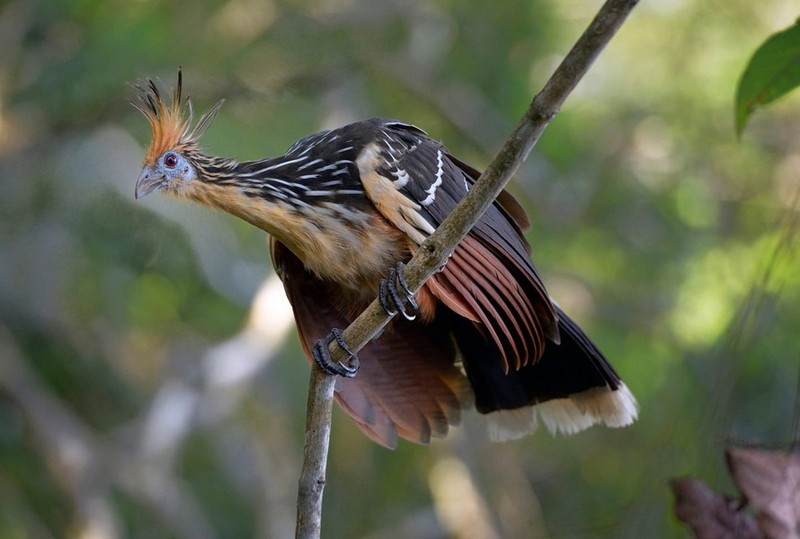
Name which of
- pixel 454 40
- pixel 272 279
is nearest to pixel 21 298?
pixel 272 279

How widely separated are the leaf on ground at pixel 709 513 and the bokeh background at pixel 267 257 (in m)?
3.27

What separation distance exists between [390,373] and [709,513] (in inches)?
54.3

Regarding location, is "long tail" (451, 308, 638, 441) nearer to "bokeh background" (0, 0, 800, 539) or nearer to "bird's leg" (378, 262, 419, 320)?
"bird's leg" (378, 262, 419, 320)

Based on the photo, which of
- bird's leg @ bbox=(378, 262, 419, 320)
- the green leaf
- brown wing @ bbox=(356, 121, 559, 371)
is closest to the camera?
the green leaf

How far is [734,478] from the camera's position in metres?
2.46

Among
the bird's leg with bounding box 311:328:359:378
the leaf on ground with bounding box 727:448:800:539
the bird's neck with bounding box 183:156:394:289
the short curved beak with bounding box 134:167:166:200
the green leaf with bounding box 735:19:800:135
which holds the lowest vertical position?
the short curved beak with bounding box 134:167:166:200

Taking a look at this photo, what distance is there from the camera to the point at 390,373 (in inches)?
142

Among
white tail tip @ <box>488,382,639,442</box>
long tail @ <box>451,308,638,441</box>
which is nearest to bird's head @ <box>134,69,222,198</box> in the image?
long tail @ <box>451,308,638,441</box>

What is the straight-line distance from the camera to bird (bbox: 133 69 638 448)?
3.10 meters

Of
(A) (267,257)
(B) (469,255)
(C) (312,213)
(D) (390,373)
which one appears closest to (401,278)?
(B) (469,255)

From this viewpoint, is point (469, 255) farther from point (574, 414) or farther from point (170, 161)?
point (170, 161)

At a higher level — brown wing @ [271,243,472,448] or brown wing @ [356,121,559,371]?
brown wing @ [356,121,559,371]

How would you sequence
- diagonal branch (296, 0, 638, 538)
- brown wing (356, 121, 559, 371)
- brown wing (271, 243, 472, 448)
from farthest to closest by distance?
brown wing (271, 243, 472, 448)
brown wing (356, 121, 559, 371)
diagonal branch (296, 0, 638, 538)

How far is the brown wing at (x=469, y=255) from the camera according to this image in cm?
304
